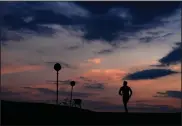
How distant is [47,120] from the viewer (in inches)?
552

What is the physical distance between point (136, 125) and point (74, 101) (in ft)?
40.2

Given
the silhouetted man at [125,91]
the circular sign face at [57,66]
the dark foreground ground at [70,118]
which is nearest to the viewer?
the dark foreground ground at [70,118]

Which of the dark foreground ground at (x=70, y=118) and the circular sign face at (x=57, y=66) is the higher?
the circular sign face at (x=57, y=66)

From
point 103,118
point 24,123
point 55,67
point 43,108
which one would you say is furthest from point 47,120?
point 55,67

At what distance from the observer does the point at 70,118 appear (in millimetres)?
→ 14859

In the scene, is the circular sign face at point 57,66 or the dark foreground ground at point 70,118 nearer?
the dark foreground ground at point 70,118

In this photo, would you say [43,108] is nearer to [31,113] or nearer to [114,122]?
[31,113]

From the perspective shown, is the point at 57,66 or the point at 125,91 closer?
the point at 125,91

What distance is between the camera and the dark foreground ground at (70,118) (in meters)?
13.9

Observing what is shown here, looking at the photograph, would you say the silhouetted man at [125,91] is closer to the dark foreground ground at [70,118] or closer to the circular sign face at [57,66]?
the dark foreground ground at [70,118]

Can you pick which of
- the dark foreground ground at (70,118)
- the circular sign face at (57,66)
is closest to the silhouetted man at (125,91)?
the dark foreground ground at (70,118)

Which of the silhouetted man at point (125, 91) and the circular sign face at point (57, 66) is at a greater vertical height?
the circular sign face at point (57, 66)

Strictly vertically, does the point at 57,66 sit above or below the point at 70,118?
above

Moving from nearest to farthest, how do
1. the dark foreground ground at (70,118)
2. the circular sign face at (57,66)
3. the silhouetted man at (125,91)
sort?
the dark foreground ground at (70,118)
the silhouetted man at (125,91)
the circular sign face at (57,66)
